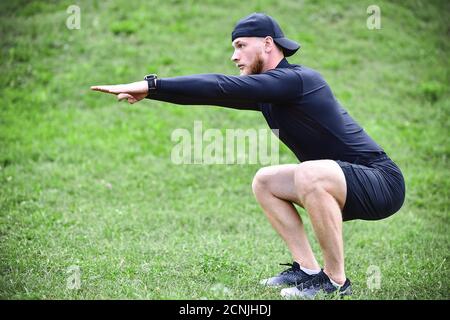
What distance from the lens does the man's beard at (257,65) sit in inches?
180

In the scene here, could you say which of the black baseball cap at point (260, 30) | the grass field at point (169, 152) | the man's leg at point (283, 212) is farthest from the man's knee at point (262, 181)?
the black baseball cap at point (260, 30)

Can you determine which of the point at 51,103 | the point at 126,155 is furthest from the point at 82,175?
the point at 51,103

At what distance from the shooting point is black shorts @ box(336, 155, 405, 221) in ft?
13.9

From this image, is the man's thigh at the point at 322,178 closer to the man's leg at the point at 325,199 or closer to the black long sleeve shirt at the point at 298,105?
the man's leg at the point at 325,199

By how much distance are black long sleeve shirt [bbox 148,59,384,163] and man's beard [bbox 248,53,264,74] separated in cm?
14

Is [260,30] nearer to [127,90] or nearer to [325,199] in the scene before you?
[127,90]

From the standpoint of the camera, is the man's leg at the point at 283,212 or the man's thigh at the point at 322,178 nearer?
the man's thigh at the point at 322,178

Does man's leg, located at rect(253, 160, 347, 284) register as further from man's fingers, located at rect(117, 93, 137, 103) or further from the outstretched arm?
man's fingers, located at rect(117, 93, 137, 103)

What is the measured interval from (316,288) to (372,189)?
791 mm

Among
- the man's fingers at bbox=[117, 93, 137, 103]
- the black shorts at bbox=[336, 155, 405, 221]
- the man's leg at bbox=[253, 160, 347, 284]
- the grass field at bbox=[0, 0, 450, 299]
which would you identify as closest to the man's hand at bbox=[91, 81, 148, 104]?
the man's fingers at bbox=[117, 93, 137, 103]

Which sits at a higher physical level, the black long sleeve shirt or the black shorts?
the black long sleeve shirt

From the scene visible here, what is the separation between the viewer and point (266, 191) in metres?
4.66

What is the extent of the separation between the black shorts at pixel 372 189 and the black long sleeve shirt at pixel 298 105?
14 centimetres

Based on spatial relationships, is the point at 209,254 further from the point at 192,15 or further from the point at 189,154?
the point at 192,15
